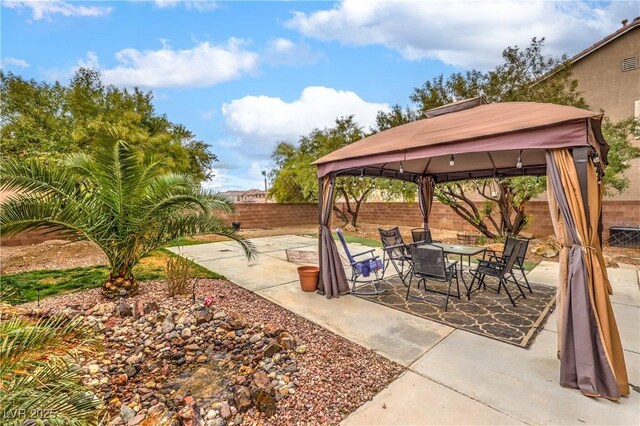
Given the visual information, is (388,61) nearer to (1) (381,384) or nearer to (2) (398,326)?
(2) (398,326)

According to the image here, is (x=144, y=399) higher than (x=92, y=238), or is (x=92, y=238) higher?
(x=92, y=238)

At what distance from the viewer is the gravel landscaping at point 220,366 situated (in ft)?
7.23

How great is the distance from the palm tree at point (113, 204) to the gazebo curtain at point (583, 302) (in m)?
4.08

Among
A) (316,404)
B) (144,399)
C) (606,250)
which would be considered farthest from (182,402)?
(606,250)

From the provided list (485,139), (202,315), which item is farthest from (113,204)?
(485,139)

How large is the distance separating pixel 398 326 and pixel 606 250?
9.09 metres

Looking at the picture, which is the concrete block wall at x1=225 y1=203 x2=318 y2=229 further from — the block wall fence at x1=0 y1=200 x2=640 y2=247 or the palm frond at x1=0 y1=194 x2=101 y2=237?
the palm frond at x1=0 y1=194 x2=101 y2=237

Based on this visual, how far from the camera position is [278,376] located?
2625mm

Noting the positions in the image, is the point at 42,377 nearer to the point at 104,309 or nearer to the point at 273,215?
the point at 104,309

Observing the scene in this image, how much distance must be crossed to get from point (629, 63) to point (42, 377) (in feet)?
54.2

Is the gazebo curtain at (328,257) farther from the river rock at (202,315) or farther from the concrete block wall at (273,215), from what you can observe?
the concrete block wall at (273,215)

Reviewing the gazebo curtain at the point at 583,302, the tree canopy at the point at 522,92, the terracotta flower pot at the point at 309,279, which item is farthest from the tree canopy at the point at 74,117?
the tree canopy at the point at 522,92

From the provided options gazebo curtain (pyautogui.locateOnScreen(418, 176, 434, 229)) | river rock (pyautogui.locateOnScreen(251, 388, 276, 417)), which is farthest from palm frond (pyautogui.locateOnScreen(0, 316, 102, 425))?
gazebo curtain (pyautogui.locateOnScreen(418, 176, 434, 229))

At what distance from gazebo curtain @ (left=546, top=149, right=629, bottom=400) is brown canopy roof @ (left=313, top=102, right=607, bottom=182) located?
0.23 metres
